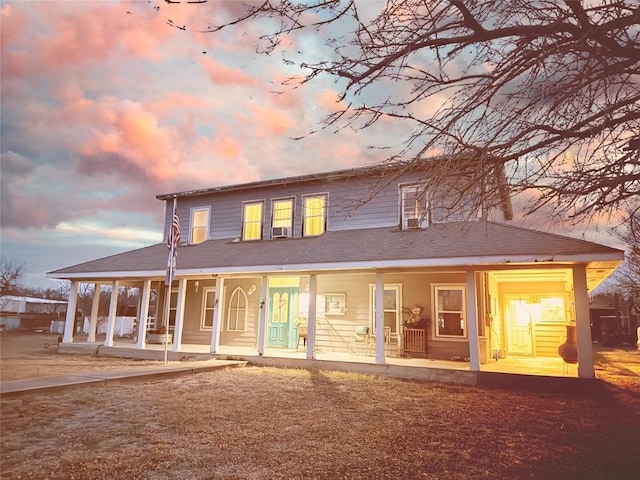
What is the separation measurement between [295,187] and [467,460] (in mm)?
13254

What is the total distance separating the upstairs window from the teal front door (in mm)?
2258

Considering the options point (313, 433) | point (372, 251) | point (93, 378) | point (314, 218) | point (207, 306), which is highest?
point (314, 218)

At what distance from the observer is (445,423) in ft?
21.5

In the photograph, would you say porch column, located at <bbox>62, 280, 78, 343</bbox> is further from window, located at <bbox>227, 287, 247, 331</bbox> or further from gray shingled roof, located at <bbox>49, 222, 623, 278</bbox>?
window, located at <bbox>227, 287, 247, 331</bbox>

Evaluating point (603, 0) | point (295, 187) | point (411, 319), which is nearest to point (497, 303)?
point (411, 319)

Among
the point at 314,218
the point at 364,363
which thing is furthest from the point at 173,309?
the point at 364,363

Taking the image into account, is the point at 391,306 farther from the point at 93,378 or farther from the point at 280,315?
the point at 93,378

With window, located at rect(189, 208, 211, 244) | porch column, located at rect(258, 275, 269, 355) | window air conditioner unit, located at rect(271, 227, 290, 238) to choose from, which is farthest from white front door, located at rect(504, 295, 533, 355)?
window, located at rect(189, 208, 211, 244)

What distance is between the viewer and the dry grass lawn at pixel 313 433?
4461mm

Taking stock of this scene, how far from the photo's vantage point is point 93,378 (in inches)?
337

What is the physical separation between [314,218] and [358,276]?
3.14 meters

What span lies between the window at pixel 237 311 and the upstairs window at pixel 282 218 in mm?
2804

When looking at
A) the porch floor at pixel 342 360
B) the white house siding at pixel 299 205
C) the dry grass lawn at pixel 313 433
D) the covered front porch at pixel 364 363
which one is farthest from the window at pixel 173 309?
the dry grass lawn at pixel 313 433

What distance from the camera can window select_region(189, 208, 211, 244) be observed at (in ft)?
61.5
